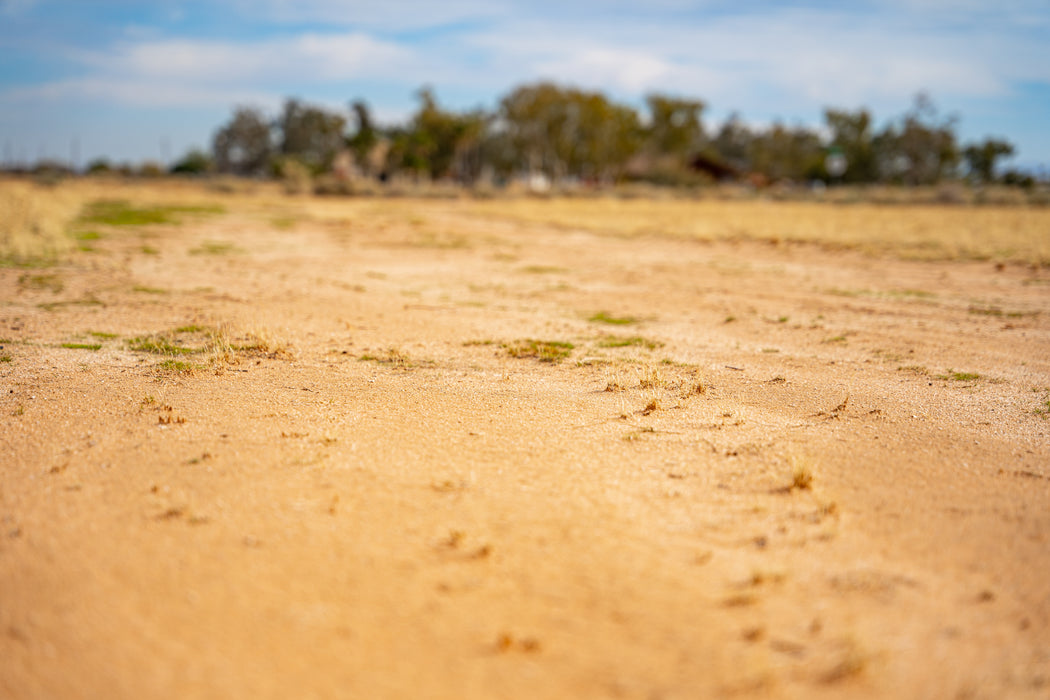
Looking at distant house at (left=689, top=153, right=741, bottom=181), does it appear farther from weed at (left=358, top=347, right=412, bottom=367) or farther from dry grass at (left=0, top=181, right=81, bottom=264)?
weed at (left=358, top=347, right=412, bottom=367)

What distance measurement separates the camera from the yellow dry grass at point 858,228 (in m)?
17.0

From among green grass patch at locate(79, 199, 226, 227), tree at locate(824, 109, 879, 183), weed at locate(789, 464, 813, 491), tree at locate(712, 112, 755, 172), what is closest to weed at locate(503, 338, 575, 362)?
weed at locate(789, 464, 813, 491)

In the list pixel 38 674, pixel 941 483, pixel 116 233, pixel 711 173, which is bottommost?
pixel 38 674

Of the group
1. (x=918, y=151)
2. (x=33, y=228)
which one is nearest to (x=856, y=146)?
(x=918, y=151)

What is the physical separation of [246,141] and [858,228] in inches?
3238

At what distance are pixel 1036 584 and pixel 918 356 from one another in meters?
4.64

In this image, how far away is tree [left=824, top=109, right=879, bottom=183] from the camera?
73.1 metres

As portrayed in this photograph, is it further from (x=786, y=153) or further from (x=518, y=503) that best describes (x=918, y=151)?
(x=518, y=503)

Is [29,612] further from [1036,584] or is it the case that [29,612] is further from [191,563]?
[1036,584]

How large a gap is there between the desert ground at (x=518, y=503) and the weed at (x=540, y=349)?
0.06m

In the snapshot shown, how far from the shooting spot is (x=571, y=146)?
74.1m

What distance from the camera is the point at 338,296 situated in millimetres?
11016

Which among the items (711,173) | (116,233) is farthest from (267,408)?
(711,173)

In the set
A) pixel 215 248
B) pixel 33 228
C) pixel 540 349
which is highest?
pixel 33 228
